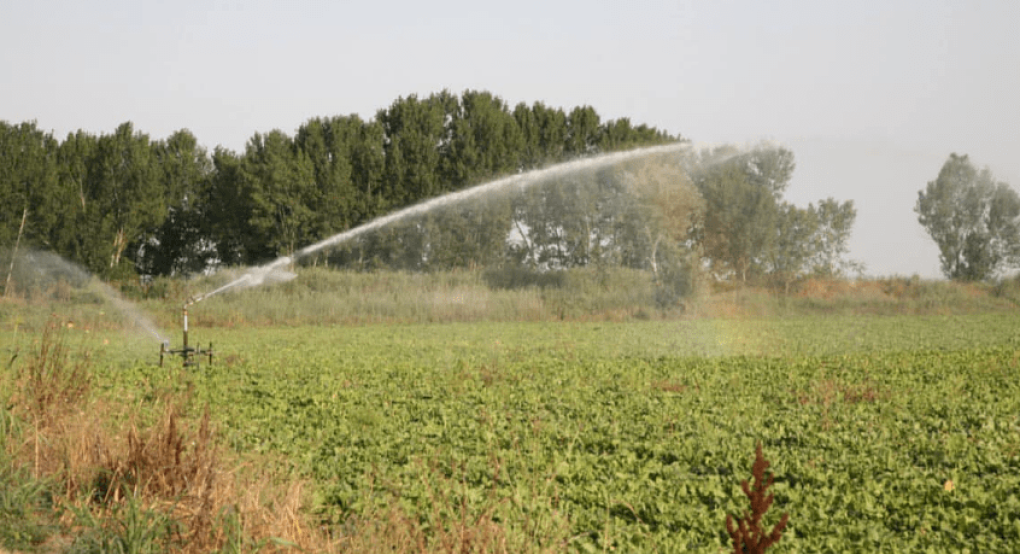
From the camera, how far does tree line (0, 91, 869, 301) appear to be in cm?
3522

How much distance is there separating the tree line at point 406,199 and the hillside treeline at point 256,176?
3.0 inches

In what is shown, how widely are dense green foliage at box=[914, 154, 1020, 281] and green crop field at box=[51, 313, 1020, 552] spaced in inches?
962

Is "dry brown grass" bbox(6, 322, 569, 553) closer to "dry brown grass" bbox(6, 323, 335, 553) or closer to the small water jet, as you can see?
"dry brown grass" bbox(6, 323, 335, 553)

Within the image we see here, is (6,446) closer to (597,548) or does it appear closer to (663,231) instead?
(597,548)

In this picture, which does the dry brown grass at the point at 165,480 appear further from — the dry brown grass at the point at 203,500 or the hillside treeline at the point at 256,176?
the hillside treeline at the point at 256,176

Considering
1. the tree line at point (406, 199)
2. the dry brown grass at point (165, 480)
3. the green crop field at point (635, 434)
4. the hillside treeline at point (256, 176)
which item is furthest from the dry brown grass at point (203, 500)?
the hillside treeline at point (256, 176)

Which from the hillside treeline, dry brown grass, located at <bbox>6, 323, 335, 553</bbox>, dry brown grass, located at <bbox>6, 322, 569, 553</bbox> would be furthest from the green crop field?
the hillside treeline

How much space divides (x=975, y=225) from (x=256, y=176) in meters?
31.1

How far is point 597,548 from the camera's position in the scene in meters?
5.65

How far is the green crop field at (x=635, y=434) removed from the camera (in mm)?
6055

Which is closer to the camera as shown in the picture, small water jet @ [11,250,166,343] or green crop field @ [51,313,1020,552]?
green crop field @ [51,313,1020,552]

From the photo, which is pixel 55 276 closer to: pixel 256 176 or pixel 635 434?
pixel 256 176

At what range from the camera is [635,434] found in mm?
8766

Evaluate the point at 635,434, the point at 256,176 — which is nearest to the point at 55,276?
the point at 256,176
